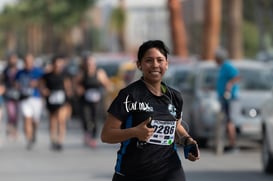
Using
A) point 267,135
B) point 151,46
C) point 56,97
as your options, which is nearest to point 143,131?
point 151,46

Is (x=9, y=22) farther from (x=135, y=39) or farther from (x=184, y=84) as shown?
(x=184, y=84)

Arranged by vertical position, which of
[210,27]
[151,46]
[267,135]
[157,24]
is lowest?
[267,135]

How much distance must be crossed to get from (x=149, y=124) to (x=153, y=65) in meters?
0.42

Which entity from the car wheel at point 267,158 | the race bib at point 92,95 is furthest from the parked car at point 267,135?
the race bib at point 92,95

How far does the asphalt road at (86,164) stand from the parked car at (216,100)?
42 centimetres

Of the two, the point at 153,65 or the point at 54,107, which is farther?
the point at 54,107

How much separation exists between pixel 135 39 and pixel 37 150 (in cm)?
7073

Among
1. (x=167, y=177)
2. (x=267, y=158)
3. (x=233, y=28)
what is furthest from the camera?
(x=233, y=28)

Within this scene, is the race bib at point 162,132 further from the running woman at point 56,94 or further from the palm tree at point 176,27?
the palm tree at point 176,27

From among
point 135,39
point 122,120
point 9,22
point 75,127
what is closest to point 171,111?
point 122,120

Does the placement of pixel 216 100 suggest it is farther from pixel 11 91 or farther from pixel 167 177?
pixel 167 177

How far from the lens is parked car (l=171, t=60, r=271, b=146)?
2039 cm

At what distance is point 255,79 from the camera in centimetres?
2172

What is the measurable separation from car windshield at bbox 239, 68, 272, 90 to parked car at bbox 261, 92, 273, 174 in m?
4.91
